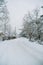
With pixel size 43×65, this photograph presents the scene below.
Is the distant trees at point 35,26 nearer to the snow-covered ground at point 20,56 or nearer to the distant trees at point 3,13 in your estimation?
the distant trees at point 3,13

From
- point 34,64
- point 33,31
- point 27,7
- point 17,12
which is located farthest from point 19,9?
point 34,64

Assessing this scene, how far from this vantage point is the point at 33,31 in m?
24.7

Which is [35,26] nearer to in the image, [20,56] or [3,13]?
[3,13]

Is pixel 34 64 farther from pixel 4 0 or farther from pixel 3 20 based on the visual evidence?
pixel 3 20

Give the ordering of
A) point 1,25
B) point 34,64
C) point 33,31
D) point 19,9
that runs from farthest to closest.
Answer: point 19,9 < point 1,25 < point 33,31 < point 34,64

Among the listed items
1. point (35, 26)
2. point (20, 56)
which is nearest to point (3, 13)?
point (35, 26)

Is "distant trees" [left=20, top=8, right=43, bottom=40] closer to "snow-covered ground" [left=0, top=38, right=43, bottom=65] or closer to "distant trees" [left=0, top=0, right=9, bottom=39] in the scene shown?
"distant trees" [left=0, top=0, right=9, bottom=39]

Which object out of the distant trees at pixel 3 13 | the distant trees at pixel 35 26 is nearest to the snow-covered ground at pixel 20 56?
the distant trees at pixel 35 26

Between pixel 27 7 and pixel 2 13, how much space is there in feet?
17.8

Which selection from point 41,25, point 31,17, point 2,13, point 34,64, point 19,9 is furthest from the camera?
point 19,9

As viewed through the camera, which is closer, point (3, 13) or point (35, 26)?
point (35, 26)

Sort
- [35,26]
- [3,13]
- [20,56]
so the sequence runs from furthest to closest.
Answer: [3,13] → [35,26] → [20,56]

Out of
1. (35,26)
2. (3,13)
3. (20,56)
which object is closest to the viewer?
(20,56)

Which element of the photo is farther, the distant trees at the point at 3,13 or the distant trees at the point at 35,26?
the distant trees at the point at 3,13
